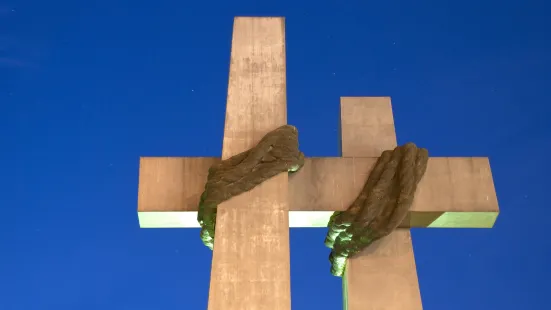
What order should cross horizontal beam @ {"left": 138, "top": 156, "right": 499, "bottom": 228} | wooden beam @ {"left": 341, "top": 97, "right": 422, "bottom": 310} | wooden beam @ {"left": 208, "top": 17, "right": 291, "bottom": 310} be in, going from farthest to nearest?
cross horizontal beam @ {"left": 138, "top": 156, "right": 499, "bottom": 228}, wooden beam @ {"left": 341, "top": 97, "right": 422, "bottom": 310}, wooden beam @ {"left": 208, "top": 17, "right": 291, "bottom": 310}

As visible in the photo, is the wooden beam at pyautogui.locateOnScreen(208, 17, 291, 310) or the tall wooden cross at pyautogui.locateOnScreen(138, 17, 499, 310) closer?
the wooden beam at pyautogui.locateOnScreen(208, 17, 291, 310)

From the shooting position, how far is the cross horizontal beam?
5.77 m

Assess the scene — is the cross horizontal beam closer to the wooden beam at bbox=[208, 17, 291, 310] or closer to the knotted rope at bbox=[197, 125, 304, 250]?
the knotted rope at bbox=[197, 125, 304, 250]

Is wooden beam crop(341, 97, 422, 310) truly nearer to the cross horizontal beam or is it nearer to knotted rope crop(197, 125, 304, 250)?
the cross horizontal beam

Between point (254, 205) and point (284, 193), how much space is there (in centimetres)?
24

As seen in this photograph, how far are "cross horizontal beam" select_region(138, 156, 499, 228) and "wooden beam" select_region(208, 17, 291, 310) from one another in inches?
14.4

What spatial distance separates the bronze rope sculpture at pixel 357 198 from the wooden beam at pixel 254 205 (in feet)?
0.32

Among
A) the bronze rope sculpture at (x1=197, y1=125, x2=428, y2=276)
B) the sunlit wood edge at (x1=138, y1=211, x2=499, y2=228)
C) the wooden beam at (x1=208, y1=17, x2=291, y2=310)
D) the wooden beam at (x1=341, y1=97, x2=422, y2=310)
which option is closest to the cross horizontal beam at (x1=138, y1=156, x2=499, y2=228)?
the sunlit wood edge at (x1=138, y1=211, x2=499, y2=228)

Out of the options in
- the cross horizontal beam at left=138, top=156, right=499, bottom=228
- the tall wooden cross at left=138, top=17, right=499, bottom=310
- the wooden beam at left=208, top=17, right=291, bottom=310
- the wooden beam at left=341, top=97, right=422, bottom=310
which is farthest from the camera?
the cross horizontal beam at left=138, top=156, right=499, bottom=228

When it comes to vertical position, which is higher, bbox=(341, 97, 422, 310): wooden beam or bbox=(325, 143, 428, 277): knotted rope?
bbox=(325, 143, 428, 277): knotted rope

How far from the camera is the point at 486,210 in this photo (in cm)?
575

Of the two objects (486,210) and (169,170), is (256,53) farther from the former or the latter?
(486,210)

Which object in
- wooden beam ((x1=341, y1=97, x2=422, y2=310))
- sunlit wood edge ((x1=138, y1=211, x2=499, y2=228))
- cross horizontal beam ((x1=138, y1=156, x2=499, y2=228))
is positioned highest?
cross horizontal beam ((x1=138, y1=156, x2=499, y2=228))

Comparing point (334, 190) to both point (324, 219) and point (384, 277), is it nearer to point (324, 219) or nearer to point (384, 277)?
point (324, 219)
